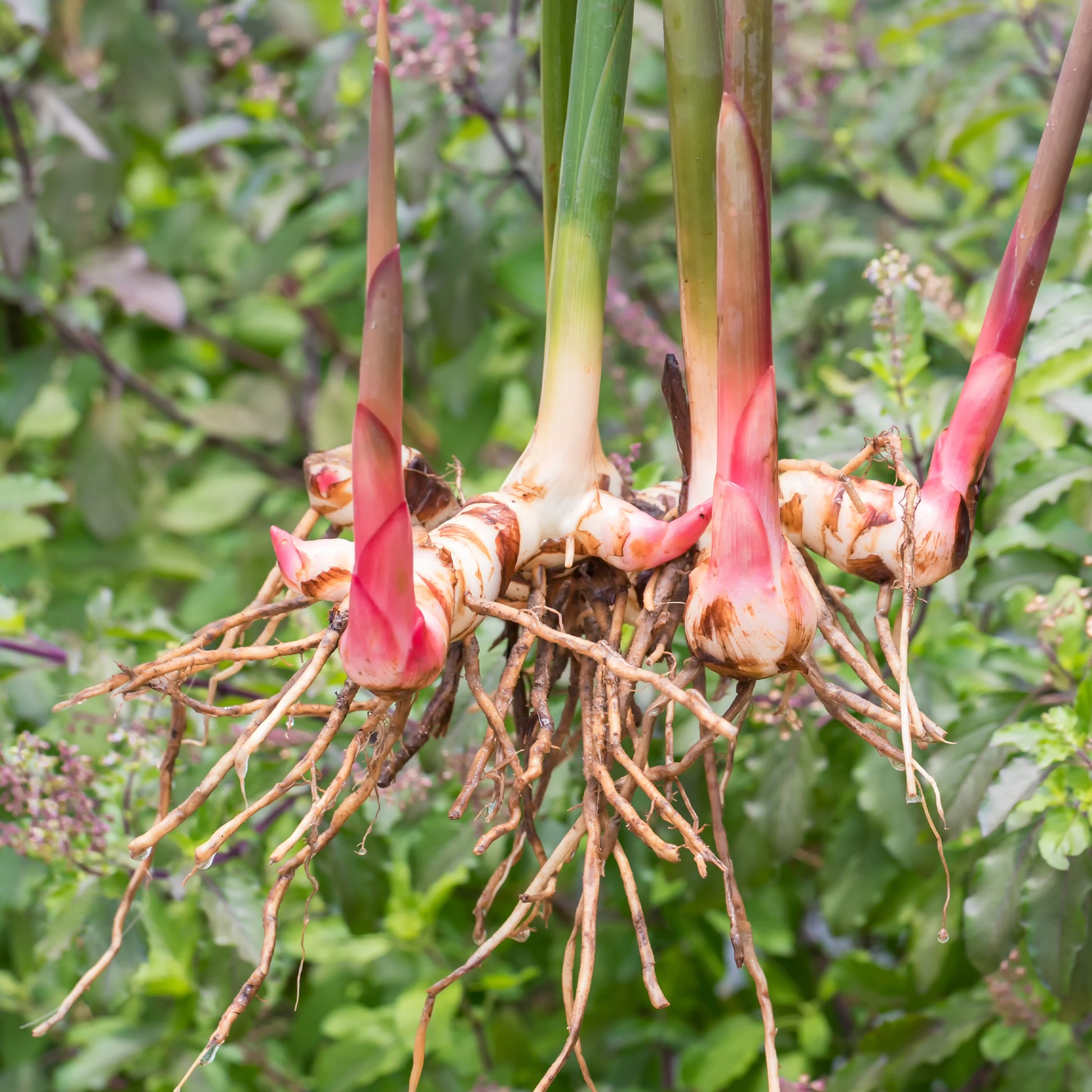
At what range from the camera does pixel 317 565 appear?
0.40 m

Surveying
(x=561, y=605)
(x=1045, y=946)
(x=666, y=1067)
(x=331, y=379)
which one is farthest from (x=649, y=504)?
(x=331, y=379)

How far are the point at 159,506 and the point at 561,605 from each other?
1.06 meters

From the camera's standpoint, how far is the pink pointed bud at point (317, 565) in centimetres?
40

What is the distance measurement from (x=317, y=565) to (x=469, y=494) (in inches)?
25.5

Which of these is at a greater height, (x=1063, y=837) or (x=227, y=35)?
(x=227, y=35)

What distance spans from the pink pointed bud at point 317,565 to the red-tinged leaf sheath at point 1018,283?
0.24 meters

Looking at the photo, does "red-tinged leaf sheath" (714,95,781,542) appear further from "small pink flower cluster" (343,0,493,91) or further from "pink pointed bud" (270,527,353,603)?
"small pink flower cluster" (343,0,493,91)

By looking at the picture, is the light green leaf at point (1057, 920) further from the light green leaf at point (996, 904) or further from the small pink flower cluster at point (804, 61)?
the small pink flower cluster at point (804, 61)

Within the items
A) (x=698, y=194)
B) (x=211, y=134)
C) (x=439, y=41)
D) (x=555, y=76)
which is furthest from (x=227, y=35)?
(x=698, y=194)

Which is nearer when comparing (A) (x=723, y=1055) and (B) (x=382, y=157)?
(B) (x=382, y=157)

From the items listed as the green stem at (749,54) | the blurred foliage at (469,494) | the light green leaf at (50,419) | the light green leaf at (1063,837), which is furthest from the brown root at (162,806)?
the light green leaf at (50,419)

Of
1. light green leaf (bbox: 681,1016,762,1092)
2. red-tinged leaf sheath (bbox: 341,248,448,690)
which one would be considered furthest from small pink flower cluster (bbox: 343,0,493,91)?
light green leaf (bbox: 681,1016,762,1092)

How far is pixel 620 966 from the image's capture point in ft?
2.99

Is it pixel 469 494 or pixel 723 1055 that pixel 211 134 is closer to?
pixel 469 494
